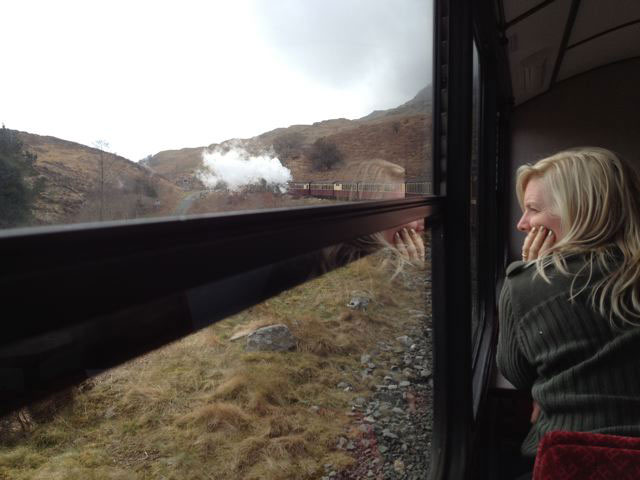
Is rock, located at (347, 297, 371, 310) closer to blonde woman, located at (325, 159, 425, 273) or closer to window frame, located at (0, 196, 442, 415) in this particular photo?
blonde woman, located at (325, 159, 425, 273)

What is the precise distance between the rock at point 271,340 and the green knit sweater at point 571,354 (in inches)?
33.2

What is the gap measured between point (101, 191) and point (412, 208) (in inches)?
34.8

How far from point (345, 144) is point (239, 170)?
0.36m

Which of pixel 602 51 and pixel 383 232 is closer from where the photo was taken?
pixel 383 232

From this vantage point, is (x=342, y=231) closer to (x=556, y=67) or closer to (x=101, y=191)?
(x=101, y=191)

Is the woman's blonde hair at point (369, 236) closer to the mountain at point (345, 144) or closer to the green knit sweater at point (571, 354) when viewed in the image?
the mountain at point (345, 144)

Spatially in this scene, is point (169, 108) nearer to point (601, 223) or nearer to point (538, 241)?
point (601, 223)

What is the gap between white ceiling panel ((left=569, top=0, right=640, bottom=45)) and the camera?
135 inches

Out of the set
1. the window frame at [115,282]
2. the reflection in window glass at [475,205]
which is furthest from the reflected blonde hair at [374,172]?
the reflection in window glass at [475,205]

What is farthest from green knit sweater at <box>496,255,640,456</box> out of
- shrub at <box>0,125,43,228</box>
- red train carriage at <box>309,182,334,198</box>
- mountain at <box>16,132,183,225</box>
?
shrub at <box>0,125,43,228</box>

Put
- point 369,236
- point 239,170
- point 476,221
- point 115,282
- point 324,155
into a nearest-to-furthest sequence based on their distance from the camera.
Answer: point 115,282, point 239,170, point 324,155, point 369,236, point 476,221

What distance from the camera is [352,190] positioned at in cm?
91

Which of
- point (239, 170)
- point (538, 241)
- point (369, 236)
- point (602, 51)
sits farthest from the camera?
point (602, 51)

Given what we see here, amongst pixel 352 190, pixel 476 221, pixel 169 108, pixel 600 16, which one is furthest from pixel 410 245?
pixel 600 16
